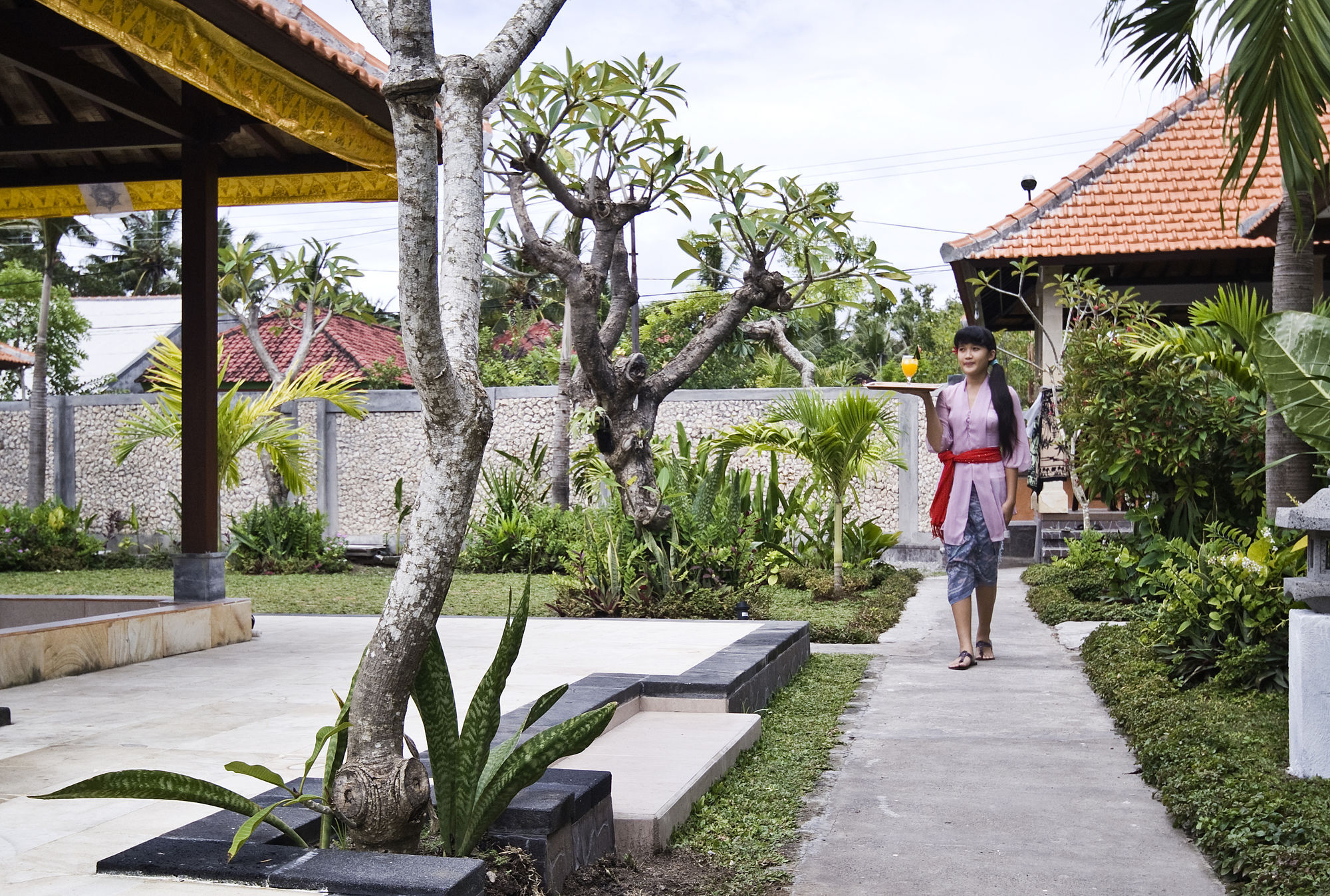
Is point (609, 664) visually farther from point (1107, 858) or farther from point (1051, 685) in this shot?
point (1107, 858)

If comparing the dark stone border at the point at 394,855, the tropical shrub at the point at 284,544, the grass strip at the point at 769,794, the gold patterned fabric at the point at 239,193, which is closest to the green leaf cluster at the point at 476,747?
the dark stone border at the point at 394,855

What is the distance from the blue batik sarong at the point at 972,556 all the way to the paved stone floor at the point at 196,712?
120 cm

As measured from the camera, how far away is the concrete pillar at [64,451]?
15.4 m

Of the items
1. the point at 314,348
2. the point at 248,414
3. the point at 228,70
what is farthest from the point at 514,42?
the point at 314,348

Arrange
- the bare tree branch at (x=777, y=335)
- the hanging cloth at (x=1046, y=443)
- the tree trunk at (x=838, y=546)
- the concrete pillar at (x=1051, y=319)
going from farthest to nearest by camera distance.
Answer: the bare tree branch at (x=777, y=335)
the concrete pillar at (x=1051, y=319)
the hanging cloth at (x=1046, y=443)
the tree trunk at (x=838, y=546)

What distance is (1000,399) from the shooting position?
600cm

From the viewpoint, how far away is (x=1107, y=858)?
3074mm

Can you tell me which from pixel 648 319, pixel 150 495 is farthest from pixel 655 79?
pixel 648 319

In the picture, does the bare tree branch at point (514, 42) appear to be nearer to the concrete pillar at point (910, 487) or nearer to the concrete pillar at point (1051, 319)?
the concrete pillar at point (1051, 319)

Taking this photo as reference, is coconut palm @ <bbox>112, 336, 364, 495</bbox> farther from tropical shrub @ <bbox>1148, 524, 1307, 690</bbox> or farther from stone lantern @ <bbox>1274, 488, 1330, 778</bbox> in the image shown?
stone lantern @ <bbox>1274, 488, 1330, 778</bbox>

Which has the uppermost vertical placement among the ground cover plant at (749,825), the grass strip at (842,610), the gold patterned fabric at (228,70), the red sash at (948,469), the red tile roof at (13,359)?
the gold patterned fabric at (228,70)

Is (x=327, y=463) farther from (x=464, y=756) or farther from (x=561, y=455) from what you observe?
(x=464, y=756)

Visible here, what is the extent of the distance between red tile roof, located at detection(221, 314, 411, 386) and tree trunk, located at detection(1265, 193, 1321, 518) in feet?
67.8

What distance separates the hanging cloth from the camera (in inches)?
437
